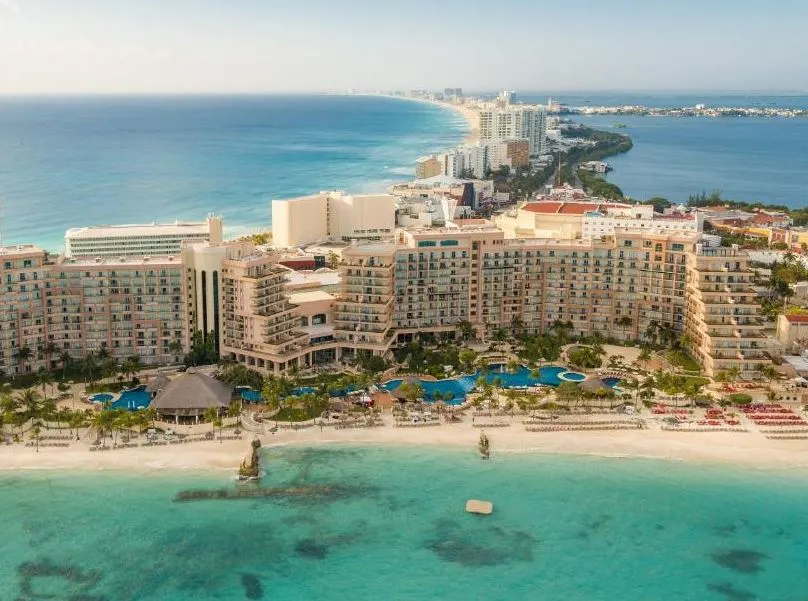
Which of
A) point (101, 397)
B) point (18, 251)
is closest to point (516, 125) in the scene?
point (18, 251)

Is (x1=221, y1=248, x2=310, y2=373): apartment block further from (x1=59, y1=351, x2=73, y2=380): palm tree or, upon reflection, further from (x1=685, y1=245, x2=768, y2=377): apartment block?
(x1=685, y1=245, x2=768, y2=377): apartment block

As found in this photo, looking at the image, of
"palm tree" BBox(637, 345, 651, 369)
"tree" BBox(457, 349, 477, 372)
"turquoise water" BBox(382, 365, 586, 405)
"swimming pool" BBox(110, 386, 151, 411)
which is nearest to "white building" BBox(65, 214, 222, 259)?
"swimming pool" BBox(110, 386, 151, 411)

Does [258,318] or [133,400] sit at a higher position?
[258,318]

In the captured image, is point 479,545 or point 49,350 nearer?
point 479,545

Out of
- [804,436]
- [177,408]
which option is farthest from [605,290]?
[177,408]

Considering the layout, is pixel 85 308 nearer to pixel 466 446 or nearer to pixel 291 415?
pixel 291 415

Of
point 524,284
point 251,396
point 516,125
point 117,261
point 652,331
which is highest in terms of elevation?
point 516,125

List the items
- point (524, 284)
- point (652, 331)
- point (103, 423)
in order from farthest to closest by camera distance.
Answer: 1. point (524, 284)
2. point (652, 331)
3. point (103, 423)
